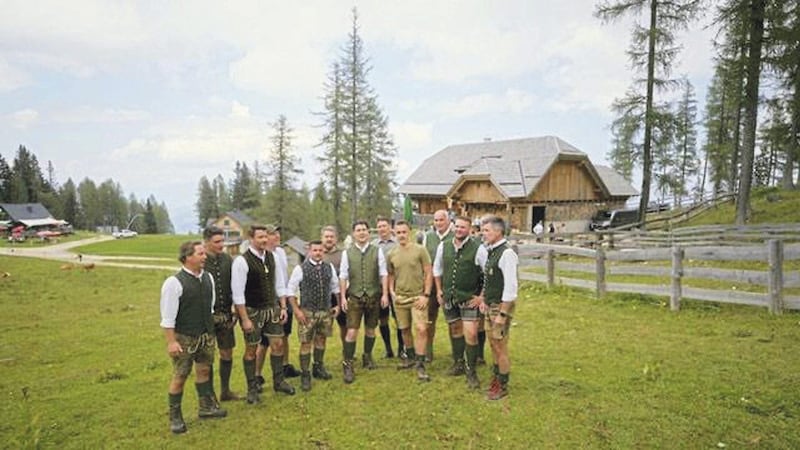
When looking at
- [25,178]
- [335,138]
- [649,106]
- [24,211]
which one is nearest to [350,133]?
[335,138]

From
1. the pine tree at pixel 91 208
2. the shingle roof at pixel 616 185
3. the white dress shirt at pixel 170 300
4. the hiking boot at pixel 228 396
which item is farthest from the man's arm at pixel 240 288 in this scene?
the pine tree at pixel 91 208

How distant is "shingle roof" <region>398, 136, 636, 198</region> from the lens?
2660cm

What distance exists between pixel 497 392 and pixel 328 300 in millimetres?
2402

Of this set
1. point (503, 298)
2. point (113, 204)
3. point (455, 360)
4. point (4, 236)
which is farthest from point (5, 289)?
point (113, 204)

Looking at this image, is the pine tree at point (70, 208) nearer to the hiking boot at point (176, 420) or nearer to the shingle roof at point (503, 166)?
the shingle roof at point (503, 166)

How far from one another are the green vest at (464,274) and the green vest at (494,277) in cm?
33

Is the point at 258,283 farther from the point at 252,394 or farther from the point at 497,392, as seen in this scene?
the point at 497,392

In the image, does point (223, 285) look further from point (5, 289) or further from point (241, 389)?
point (5, 289)

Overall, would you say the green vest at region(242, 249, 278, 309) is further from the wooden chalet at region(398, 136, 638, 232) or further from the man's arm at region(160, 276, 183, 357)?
the wooden chalet at region(398, 136, 638, 232)

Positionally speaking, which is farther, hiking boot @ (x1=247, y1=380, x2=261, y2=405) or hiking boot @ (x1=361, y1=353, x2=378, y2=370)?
hiking boot @ (x1=361, y1=353, x2=378, y2=370)

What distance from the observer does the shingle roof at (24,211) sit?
56469mm

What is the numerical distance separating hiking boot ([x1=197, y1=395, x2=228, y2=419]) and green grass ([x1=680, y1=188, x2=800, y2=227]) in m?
21.5

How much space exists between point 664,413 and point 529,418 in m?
1.38

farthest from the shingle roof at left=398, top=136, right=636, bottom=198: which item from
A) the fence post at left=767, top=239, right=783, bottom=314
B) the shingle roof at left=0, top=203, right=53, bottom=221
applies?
the shingle roof at left=0, top=203, right=53, bottom=221
